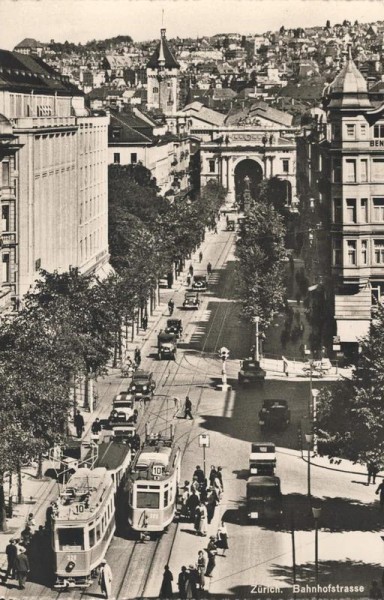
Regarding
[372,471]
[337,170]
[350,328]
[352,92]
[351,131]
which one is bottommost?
[372,471]

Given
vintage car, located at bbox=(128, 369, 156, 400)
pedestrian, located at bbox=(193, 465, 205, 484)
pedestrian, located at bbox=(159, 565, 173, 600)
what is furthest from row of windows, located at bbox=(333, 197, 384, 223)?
pedestrian, located at bbox=(159, 565, 173, 600)

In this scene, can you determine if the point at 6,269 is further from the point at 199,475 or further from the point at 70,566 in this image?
the point at 70,566

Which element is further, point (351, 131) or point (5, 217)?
point (5, 217)

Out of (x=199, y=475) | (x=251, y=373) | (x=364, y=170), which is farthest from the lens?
(x=364, y=170)

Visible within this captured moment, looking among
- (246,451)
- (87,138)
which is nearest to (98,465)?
(246,451)

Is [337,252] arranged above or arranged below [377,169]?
below

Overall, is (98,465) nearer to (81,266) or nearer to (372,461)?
(372,461)

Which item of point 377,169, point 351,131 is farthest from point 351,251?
point 351,131
